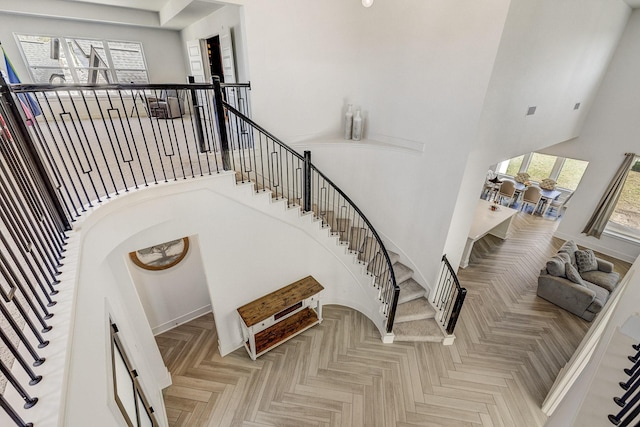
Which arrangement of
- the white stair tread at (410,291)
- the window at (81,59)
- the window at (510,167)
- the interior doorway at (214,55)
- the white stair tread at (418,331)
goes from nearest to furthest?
the white stair tread at (418,331)
the white stair tread at (410,291)
the interior doorway at (214,55)
the window at (81,59)
the window at (510,167)

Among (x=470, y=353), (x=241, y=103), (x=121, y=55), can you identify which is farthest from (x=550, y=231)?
(x=121, y=55)

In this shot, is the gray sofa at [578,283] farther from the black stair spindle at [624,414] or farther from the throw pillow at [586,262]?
the black stair spindle at [624,414]

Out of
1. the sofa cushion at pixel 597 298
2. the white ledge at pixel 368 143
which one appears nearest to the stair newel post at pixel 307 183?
the white ledge at pixel 368 143

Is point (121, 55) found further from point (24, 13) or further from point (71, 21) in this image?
point (24, 13)

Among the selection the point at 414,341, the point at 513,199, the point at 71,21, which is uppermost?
the point at 71,21

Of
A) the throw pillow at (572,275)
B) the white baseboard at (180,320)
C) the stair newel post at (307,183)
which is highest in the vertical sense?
the stair newel post at (307,183)

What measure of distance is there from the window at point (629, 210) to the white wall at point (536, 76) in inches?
103

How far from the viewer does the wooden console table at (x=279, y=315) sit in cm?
423

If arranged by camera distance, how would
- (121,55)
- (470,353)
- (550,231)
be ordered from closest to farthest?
(470,353), (121,55), (550,231)

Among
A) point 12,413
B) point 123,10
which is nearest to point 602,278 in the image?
point 12,413

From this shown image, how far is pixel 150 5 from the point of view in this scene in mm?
5605

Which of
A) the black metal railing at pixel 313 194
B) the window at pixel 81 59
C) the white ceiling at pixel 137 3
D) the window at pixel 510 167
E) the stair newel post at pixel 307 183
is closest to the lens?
the stair newel post at pixel 307 183

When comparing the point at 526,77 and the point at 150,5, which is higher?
the point at 150,5

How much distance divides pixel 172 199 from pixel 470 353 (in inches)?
191
